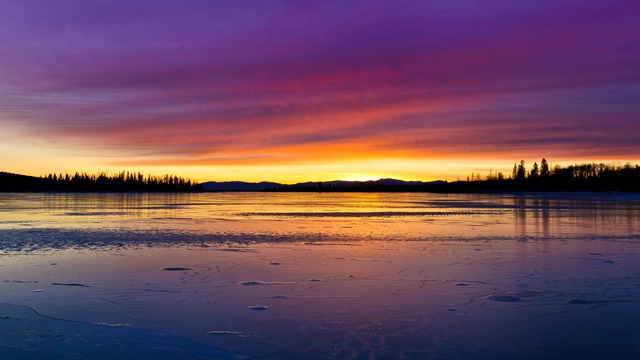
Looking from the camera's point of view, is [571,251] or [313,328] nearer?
[313,328]

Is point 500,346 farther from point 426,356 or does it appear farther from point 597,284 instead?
point 597,284

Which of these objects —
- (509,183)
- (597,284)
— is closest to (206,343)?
(597,284)

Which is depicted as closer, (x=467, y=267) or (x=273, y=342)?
(x=273, y=342)

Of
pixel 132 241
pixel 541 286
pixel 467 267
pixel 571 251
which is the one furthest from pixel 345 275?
pixel 132 241

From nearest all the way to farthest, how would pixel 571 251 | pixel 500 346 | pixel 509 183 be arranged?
1. pixel 500 346
2. pixel 571 251
3. pixel 509 183

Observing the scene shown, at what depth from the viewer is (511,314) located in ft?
22.8

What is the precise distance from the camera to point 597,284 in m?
8.83

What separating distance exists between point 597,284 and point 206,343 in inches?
253

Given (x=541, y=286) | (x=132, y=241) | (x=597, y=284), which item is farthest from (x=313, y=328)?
(x=132, y=241)

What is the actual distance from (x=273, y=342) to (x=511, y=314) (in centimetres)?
313

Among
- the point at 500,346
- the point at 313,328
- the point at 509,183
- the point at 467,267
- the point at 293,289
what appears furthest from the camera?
the point at 509,183

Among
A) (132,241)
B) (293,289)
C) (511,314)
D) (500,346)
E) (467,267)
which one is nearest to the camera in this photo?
(500,346)

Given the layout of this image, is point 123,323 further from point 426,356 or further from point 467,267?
point 467,267

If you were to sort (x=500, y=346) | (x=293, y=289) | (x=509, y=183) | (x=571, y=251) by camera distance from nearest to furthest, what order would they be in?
(x=500, y=346), (x=293, y=289), (x=571, y=251), (x=509, y=183)
